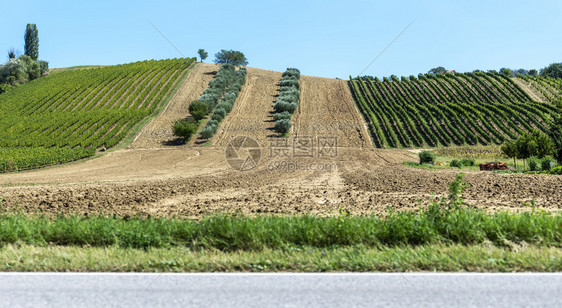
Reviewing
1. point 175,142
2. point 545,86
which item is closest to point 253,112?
point 175,142

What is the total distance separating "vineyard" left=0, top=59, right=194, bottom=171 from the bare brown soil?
340 cm

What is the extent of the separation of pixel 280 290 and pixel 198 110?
4595cm

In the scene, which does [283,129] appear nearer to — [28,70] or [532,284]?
[532,284]

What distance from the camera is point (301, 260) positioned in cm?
566

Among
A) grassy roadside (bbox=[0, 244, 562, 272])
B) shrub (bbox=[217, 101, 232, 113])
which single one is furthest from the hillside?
grassy roadside (bbox=[0, 244, 562, 272])

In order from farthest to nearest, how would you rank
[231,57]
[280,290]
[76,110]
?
[231,57] → [76,110] → [280,290]

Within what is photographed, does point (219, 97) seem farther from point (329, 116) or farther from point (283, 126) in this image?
point (283, 126)

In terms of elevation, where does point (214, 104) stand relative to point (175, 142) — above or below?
above

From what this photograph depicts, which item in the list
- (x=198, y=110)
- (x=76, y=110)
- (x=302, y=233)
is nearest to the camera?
(x=302, y=233)

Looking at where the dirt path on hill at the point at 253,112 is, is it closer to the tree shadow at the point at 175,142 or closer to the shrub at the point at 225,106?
the shrub at the point at 225,106

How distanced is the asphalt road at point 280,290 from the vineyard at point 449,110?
3921 centimetres

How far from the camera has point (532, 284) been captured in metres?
4.66

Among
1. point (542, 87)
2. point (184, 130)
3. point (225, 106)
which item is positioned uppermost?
point (542, 87)

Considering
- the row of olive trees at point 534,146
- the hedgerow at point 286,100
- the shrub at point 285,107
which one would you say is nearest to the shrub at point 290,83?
the hedgerow at point 286,100
